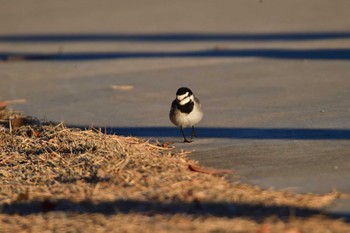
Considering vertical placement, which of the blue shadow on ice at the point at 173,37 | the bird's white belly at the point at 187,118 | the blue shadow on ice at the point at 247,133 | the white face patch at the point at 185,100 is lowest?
the blue shadow on ice at the point at 247,133

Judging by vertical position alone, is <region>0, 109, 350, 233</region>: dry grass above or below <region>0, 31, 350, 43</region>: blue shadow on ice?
below

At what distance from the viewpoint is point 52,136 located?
1073cm

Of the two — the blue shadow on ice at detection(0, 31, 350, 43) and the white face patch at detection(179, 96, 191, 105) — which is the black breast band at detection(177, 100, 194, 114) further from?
the blue shadow on ice at detection(0, 31, 350, 43)

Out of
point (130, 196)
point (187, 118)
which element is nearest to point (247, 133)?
point (187, 118)

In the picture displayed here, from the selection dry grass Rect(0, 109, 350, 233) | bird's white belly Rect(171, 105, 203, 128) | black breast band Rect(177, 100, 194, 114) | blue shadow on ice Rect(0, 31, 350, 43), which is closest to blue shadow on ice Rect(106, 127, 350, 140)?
bird's white belly Rect(171, 105, 203, 128)

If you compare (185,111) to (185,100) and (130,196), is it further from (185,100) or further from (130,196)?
(130,196)

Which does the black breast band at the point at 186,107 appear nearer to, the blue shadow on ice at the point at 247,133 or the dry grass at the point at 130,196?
the blue shadow on ice at the point at 247,133

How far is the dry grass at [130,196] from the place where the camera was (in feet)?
23.0

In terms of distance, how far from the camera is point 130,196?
7.94 m

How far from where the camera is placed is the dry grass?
7.02 m

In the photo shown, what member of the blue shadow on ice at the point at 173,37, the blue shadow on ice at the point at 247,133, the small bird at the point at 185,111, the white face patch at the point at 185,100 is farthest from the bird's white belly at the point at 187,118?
the blue shadow on ice at the point at 173,37
